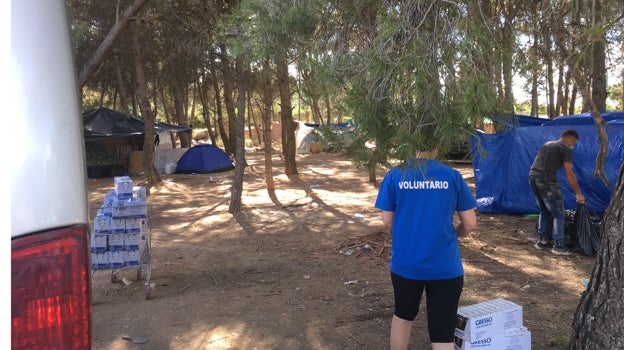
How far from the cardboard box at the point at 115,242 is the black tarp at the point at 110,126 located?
1437 centimetres

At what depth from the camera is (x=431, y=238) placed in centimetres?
307

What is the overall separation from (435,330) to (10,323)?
2.47 meters

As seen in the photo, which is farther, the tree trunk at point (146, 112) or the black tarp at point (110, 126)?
the black tarp at point (110, 126)

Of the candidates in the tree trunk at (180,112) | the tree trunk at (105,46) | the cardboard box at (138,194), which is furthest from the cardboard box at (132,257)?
the tree trunk at (180,112)

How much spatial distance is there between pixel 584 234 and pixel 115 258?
18.9 feet

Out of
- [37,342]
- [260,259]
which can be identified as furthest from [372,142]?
[260,259]

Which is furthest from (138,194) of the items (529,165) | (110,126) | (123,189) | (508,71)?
(110,126)

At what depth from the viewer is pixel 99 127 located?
1941 centimetres

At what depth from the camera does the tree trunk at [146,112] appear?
13.9 meters

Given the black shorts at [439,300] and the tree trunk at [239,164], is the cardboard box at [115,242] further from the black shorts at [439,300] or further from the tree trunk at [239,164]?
the tree trunk at [239,164]

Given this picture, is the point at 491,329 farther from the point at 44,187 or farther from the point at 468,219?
the point at 44,187

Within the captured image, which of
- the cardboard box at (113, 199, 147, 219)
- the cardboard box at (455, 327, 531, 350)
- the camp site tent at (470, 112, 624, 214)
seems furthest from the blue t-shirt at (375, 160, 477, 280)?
the camp site tent at (470, 112, 624, 214)

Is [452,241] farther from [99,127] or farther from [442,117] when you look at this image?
[99,127]

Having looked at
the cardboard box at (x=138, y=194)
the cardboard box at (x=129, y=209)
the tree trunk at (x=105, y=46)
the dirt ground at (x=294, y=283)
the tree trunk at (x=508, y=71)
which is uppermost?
the tree trunk at (x=105, y=46)
